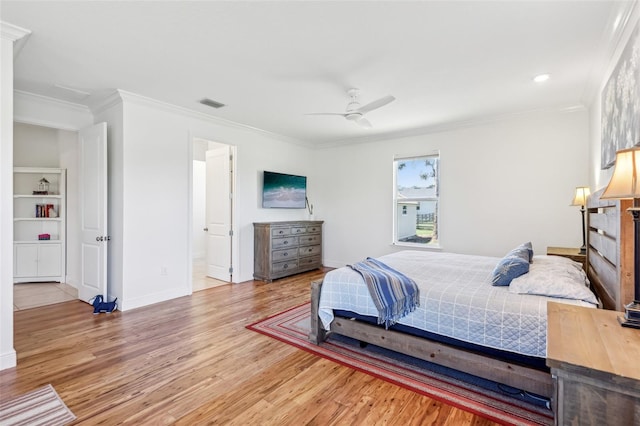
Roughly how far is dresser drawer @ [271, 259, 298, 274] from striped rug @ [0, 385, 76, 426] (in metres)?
3.32

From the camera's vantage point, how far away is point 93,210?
13.0ft

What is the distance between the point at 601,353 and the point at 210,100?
4.22 m

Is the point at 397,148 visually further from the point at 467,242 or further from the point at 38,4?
the point at 38,4

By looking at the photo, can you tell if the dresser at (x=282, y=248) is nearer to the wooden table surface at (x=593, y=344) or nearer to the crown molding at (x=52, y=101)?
the crown molding at (x=52, y=101)

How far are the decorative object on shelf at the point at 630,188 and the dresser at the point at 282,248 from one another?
14.5 ft

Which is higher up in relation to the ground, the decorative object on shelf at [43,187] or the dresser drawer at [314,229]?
the decorative object on shelf at [43,187]

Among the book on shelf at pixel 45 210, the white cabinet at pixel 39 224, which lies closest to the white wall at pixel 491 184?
the white cabinet at pixel 39 224

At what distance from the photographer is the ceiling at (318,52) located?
7.00 ft

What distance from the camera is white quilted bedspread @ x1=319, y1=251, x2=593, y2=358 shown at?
6.50 ft

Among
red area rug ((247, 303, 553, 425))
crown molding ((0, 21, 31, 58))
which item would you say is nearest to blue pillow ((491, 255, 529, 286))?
red area rug ((247, 303, 553, 425))

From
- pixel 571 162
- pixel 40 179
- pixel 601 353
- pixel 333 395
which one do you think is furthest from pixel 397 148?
pixel 40 179

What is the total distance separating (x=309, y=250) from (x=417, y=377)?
3.87 m

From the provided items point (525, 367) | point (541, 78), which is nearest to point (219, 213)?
point (525, 367)

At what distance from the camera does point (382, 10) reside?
212 cm
